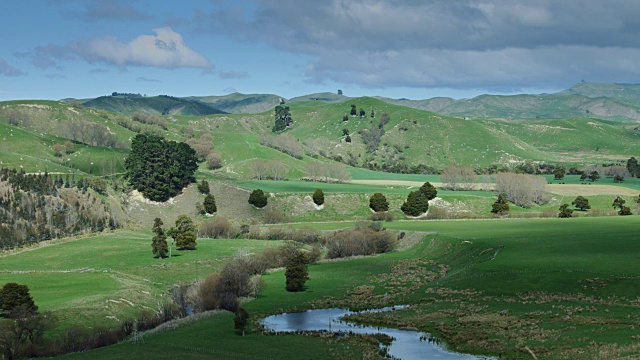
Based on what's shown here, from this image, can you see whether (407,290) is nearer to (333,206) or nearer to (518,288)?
(518,288)

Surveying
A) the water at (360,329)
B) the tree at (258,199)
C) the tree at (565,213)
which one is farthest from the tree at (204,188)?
the water at (360,329)

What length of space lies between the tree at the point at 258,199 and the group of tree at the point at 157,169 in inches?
828

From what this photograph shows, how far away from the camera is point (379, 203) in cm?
14975

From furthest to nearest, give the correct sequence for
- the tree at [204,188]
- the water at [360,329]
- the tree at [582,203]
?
the tree at [204,188], the tree at [582,203], the water at [360,329]

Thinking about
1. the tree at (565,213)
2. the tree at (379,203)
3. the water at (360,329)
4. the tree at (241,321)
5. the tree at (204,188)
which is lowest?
the water at (360,329)

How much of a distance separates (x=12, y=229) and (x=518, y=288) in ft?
300

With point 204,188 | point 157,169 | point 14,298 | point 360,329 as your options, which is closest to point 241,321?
point 360,329

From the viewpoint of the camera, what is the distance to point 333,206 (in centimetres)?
15588

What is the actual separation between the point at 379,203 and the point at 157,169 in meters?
53.7

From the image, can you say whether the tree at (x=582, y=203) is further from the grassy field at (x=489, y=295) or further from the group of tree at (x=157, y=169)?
the group of tree at (x=157, y=169)

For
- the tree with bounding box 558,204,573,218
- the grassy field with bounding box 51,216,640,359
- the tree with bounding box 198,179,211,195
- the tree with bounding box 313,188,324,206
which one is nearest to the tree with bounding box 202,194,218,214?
the tree with bounding box 198,179,211,195

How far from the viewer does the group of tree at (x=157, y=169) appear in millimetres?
162600

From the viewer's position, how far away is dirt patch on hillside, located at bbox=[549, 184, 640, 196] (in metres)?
160

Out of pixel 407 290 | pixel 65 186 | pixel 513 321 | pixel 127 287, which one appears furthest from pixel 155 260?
pixel 65 186
